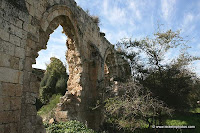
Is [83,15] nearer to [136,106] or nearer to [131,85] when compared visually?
[131,85]

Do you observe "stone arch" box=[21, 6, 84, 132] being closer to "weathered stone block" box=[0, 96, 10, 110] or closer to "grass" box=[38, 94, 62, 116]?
"weathered stone block" box=[0, 96, 10, 110]

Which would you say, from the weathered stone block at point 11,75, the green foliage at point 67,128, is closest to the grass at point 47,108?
the green foliage at point 67,128

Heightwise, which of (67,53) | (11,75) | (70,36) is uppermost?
(70,36)

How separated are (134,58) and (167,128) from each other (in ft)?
10.1

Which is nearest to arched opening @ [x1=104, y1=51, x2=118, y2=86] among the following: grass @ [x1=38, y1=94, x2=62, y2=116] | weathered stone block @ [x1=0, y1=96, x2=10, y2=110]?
grass @ [x1=38, y1=94, x2=62, y2=116]

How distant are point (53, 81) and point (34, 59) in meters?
7.09

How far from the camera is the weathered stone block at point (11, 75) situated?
10.0 ft

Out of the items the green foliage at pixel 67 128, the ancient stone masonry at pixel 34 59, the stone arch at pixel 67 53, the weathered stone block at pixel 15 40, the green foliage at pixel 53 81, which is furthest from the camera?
the green foliage at pixel 53 81

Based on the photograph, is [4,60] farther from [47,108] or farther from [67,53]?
[47,108]

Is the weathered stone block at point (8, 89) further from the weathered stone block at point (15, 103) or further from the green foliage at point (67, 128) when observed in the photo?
the green foliage at point (67, 128)

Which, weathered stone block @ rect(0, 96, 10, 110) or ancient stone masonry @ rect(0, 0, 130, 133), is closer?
weathered stone block @ rect(0, 96, 10, 110)

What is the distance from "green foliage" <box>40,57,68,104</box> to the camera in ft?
34.8

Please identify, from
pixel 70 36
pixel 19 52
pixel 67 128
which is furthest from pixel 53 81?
pixel 19 52

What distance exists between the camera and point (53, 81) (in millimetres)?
11055
